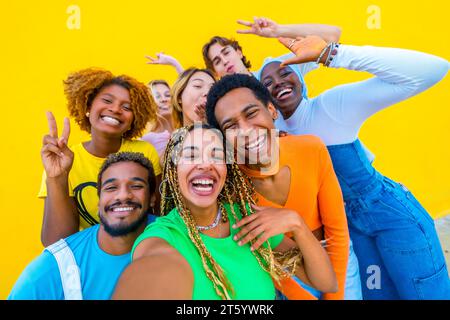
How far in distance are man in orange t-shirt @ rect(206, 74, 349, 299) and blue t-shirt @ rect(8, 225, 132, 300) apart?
0.70 m

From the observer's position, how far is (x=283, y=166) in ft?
5.16

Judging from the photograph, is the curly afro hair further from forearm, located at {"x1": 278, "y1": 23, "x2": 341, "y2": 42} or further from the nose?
forearm, located at {"x1": 278, "y1": 23, "x2": 341, "y2": 42}

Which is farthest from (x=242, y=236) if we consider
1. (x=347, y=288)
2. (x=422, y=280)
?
(x=422, y=280)

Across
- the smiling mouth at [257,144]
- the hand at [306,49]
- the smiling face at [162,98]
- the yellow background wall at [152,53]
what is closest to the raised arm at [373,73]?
the hand at [306,49]

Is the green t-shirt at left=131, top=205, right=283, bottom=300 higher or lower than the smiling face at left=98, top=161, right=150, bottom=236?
lower

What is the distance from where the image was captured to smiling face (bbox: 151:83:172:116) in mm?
3186

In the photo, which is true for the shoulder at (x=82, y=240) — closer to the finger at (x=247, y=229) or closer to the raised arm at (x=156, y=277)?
the raised arm at (x=156, y=277)

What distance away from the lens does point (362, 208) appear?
1762 millimetres

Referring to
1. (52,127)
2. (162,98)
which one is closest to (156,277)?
(52,127)

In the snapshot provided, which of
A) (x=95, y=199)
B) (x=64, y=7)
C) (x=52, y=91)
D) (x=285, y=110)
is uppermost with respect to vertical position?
(x=64, y=7)

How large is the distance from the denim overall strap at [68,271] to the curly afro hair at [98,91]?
3.11 feet

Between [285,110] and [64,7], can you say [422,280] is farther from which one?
[64,7]

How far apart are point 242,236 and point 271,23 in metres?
1.40

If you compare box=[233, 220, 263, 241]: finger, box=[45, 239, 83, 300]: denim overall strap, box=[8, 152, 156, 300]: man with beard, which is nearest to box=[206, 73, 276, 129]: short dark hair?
box=[8, 152, 156, 300]: man with beard
